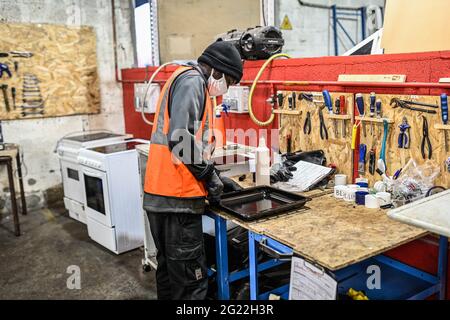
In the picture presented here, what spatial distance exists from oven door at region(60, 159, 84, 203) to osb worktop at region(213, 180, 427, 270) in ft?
7.77

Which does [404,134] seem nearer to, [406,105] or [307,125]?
[406,105]

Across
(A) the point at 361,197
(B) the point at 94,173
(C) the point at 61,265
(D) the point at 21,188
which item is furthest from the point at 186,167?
(D) the point at 21,188

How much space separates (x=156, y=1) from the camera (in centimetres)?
452

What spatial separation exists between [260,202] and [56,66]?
3295mm

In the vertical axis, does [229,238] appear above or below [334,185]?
below

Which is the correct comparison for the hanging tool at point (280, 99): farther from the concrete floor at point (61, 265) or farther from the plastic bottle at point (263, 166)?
the concrete floor at point (61, 265)

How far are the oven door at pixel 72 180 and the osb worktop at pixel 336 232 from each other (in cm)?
237

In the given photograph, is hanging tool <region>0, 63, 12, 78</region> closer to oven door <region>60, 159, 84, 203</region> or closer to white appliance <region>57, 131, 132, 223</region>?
white appliance <region>57, 131, 132, 223</region>

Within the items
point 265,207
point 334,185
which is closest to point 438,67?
point 334,185

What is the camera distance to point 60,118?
4699 mm

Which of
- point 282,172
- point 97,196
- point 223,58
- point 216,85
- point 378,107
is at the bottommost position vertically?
point 97,196

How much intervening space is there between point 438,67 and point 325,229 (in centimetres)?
95
